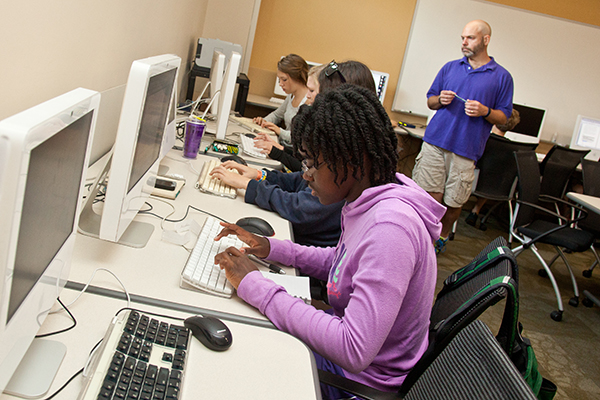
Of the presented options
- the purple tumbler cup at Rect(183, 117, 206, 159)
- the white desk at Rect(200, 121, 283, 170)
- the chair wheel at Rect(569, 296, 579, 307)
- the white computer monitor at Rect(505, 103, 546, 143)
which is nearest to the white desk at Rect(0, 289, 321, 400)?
the purple tumbler cup at Rect(183, 117, 206, 159)

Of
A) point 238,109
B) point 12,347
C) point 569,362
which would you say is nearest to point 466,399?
point 12,347

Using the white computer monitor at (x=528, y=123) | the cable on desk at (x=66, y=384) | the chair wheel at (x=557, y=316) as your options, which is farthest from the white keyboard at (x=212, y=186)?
the white computer monitor at (x=528, y=123)

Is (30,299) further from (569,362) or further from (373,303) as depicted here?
(569,362)

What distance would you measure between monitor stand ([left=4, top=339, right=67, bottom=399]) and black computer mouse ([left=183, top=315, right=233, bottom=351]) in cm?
21

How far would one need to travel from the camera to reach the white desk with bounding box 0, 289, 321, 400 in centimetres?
77

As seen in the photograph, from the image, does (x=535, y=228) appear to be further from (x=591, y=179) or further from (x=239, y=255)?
(x=239, y=255)

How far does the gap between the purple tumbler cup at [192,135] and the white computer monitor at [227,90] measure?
0.26 metres

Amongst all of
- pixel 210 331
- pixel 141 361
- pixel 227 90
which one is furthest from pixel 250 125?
pixel 141 361

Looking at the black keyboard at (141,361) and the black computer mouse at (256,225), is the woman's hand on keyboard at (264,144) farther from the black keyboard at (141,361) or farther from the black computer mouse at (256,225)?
the black keyboard at (141,361)

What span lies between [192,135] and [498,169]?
9.44 feet

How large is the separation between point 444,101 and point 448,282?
2.40 meters

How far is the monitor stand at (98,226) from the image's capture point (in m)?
1.15

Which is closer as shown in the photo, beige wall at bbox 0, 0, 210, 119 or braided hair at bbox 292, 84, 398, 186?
beige wall at bbox 0, 0, 210, 119

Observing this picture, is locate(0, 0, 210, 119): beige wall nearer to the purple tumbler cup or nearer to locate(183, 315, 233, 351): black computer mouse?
the purple tumbler cup
